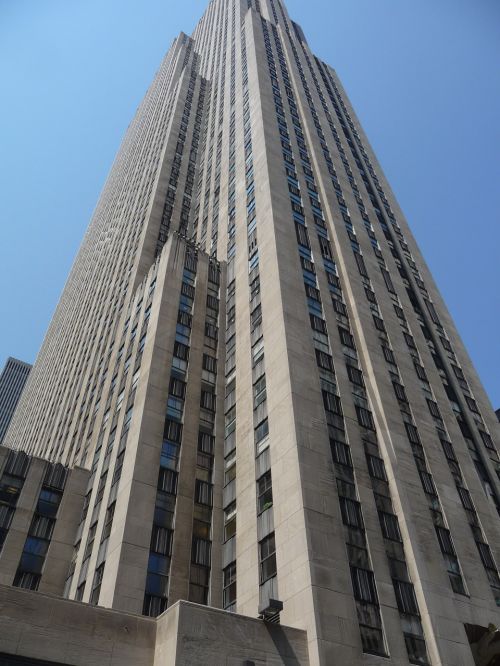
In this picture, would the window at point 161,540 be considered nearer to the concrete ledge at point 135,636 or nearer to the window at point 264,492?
the window at point 264,492

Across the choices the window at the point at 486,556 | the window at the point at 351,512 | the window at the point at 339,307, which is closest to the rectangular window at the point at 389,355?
the window at the point at 339,307

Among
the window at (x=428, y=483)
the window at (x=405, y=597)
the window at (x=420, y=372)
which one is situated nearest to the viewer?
the window at (x=405, y=597)

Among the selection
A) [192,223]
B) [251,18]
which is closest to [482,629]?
[192,223]

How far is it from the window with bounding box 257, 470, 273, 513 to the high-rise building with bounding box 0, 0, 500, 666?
173 millimetres

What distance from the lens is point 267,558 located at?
29.9m

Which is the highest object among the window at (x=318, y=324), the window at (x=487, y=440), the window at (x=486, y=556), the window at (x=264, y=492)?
the window at (x=318, y=324)

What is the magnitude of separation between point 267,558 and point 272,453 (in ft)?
20.0

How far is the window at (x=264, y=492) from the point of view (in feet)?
105

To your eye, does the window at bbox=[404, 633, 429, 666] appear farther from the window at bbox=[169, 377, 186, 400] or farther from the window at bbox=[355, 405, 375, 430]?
the window at bbox=[169, 377, 186, 400]

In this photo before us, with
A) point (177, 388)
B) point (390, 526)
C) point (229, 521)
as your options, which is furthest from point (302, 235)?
point (390, 526)

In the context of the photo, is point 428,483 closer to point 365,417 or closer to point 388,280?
point 365,417

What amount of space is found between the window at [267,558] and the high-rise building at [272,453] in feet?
0.35

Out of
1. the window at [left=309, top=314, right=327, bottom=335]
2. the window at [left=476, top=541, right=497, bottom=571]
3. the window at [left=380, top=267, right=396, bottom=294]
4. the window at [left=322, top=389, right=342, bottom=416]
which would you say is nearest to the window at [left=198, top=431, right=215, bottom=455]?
the window at [left=322, top=389, right=342, bottom=416]

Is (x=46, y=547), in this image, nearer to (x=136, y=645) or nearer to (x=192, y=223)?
(x=136, y=645)
